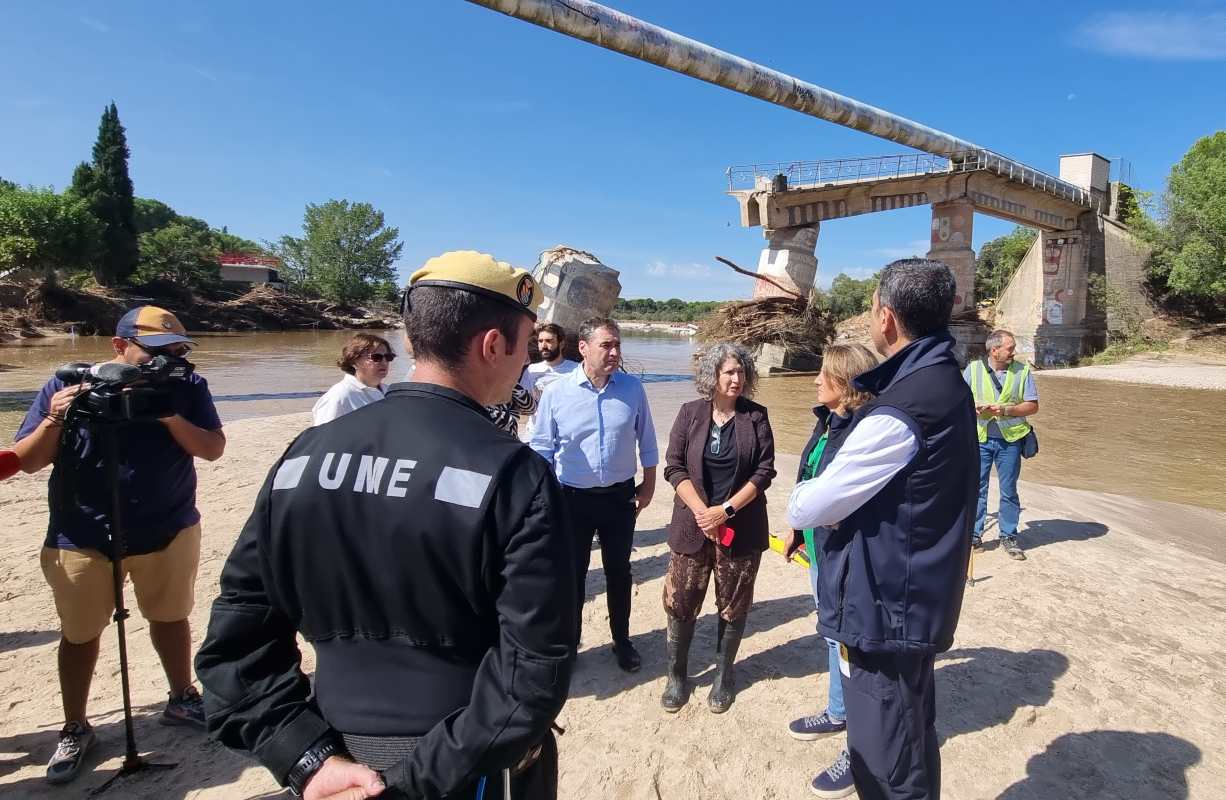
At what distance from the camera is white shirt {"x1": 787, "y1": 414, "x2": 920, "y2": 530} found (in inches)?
71.2

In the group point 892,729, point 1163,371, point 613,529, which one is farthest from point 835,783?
point 1163,371

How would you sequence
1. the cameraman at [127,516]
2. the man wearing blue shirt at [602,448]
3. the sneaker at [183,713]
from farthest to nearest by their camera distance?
1. the man wearing blue shirt at [602,448]
2. the sneaker at [183,713]
3. the cameraman at [127,516]

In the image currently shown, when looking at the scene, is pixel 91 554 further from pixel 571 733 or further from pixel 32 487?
pixel 32 487

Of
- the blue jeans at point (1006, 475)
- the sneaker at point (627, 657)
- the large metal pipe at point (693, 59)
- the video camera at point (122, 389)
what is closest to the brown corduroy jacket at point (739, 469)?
the sneaker at point (627, 657)

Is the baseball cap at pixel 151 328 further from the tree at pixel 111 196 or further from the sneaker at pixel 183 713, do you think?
the tree at pixel 111 196

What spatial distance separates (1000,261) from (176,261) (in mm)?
65230

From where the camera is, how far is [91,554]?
2.62m

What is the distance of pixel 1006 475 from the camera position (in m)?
5.34

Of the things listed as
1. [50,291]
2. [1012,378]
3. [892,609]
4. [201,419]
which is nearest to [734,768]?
[892,609]

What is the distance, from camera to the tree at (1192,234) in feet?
83.6

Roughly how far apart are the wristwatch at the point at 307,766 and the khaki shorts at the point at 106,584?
7.00 ft

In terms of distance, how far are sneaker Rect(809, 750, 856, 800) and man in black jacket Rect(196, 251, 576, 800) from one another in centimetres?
186

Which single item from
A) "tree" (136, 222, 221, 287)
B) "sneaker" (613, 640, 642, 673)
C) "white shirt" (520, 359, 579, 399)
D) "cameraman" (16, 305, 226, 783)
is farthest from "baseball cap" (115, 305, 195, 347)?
"tree" (136, 222, 221, 287)

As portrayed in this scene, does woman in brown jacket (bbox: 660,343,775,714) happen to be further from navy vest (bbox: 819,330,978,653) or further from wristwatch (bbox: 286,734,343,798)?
wristwatch (bbox: 286,734,343,798)
